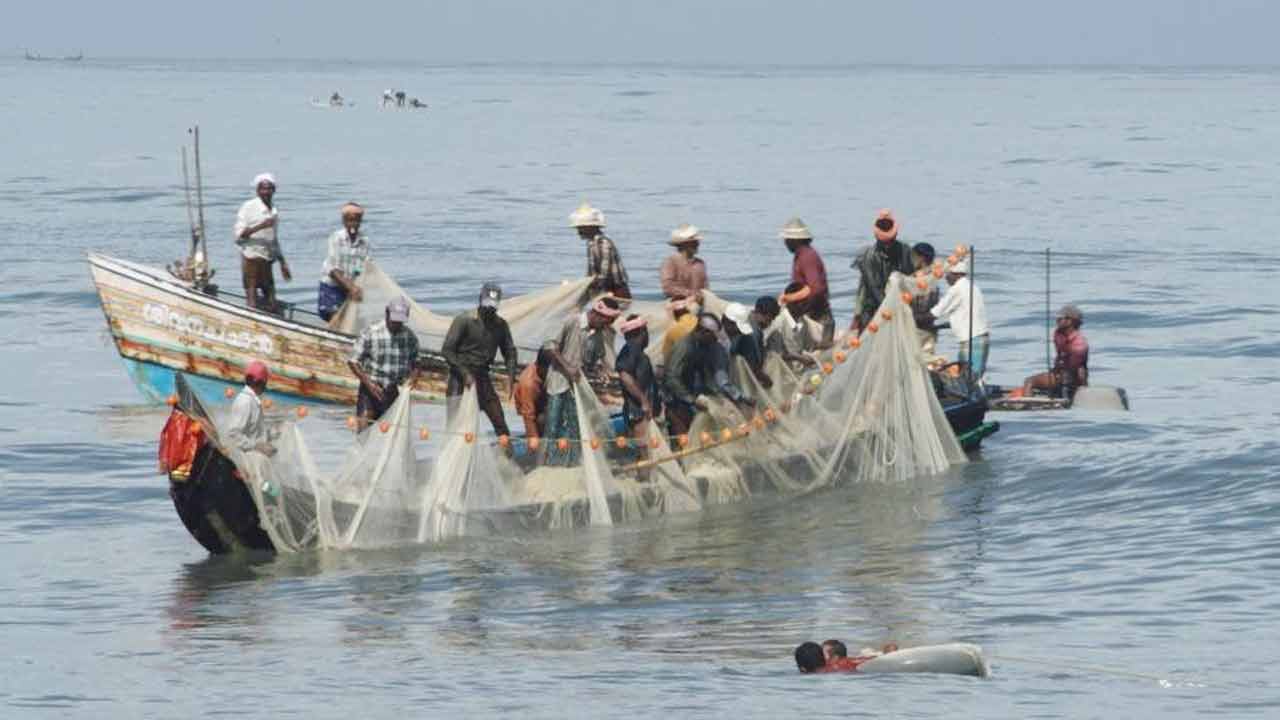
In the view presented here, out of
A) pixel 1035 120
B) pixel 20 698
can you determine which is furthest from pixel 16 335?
pixel 1035 120

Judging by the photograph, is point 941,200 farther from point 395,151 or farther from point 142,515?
point 142,515

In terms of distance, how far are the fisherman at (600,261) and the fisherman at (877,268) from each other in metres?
2.16

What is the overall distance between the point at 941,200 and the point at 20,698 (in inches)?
2021

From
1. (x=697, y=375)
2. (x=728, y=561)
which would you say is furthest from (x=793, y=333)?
(x=728, y=561)

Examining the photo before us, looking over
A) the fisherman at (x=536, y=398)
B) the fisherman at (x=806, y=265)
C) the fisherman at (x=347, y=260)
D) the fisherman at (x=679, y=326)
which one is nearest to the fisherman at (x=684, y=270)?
the fisherman at (x=806, y=265)

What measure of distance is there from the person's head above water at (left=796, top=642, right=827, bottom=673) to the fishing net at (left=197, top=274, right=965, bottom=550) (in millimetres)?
3881

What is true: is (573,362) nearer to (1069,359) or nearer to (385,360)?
(385,360)

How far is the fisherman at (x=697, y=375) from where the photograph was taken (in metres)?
19.2

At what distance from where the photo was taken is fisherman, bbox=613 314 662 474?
1886cm

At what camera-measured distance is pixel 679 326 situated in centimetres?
1923

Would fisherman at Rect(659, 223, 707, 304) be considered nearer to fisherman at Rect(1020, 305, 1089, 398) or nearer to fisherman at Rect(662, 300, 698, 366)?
fisherman at Rect(662, 300, 698, 366)

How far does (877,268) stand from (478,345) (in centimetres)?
424

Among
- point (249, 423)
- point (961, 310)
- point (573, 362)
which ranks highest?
point (961, 310)

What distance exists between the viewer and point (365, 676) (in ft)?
51.4
